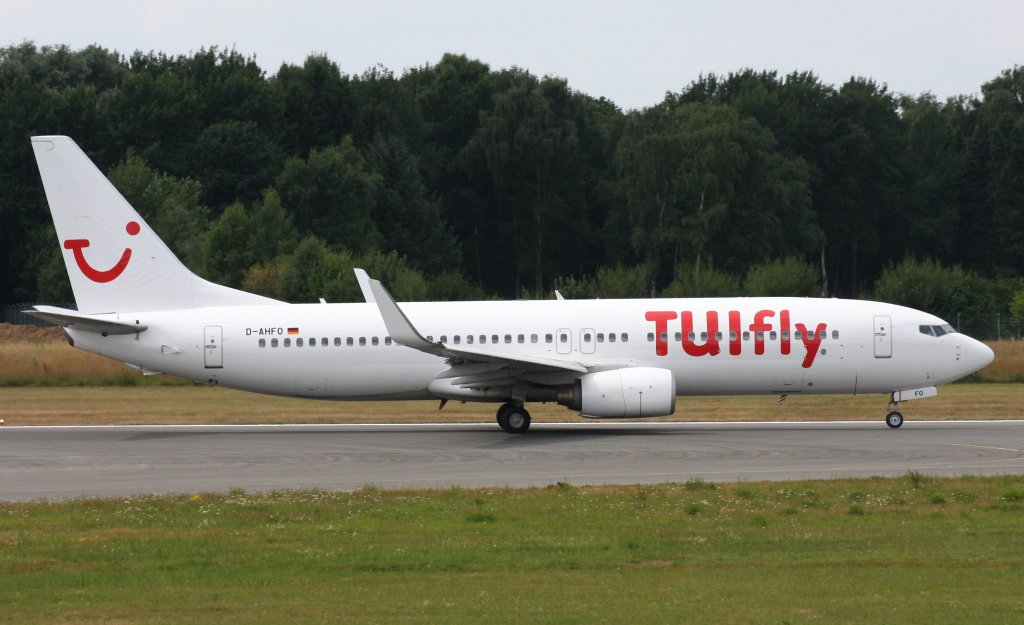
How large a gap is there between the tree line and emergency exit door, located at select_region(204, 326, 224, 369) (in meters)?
47.0

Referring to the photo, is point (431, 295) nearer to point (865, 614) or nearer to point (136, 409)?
point (136, 409)

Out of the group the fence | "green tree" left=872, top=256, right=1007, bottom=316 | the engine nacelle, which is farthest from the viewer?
"green tree" left=872, top=256, right=1007, bottom=316

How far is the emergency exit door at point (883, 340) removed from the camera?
33031 mm

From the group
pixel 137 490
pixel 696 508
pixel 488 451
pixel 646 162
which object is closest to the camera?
pixel 696 508

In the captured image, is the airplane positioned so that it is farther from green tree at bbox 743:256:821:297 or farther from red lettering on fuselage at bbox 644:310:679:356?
green tree at bbox 743:256:821:297

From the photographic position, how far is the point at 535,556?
15.7m

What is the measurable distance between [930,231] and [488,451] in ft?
264

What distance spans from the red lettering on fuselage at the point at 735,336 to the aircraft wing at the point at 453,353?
7.25 ft

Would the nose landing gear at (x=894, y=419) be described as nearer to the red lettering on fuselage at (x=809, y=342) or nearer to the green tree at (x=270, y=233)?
the red lettering on fuselage at (x=809, y=342)

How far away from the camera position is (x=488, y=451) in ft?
93.8

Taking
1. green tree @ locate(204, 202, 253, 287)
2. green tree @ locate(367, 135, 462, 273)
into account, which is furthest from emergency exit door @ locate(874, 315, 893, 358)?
green tree @ locate(367, 135, 462, 273)

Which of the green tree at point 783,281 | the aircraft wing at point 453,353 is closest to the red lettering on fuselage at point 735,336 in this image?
the aircraft wing at point 453,353

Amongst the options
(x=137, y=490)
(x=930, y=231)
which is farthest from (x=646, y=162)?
(x=137, y=490)

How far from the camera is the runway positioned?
2373 cm
